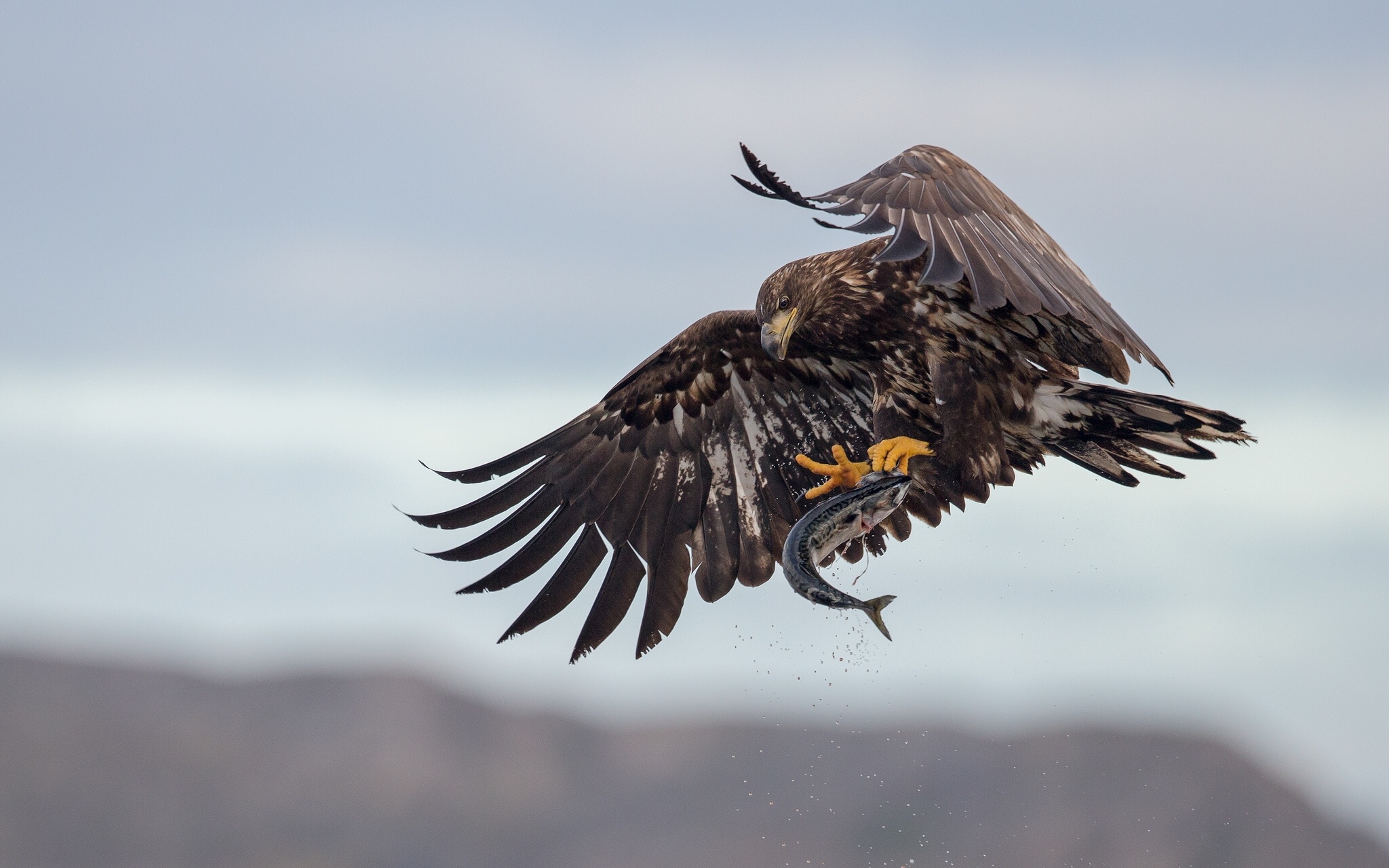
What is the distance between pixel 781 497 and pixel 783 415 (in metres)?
0.54

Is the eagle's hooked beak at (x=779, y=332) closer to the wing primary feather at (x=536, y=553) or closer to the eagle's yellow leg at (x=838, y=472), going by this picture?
the eagle's yellow leg at (x=838, y=472)

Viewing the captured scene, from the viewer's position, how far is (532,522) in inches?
368

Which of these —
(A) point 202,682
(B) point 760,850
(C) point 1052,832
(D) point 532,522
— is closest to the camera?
(D) point 532,522

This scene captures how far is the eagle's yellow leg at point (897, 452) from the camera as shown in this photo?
26.4 feet

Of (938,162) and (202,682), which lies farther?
(202,682)

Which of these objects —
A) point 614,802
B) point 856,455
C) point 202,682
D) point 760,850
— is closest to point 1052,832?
point 760,850

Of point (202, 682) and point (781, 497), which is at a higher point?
point (202, 682)

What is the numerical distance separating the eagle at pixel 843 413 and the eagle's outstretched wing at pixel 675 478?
0.01 metres

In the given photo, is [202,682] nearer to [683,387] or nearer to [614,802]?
[614,802]

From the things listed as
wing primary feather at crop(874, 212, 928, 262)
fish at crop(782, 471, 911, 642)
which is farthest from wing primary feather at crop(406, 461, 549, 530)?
wing primary feather at crop(874, 212, 928, 262)

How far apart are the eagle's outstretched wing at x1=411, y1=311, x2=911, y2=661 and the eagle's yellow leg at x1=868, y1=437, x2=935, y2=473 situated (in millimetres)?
1079

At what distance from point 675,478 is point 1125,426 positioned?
286 cm

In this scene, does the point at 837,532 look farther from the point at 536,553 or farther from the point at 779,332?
the point at 536,553

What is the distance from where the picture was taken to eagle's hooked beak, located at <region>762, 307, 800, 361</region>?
7863 millimetres
